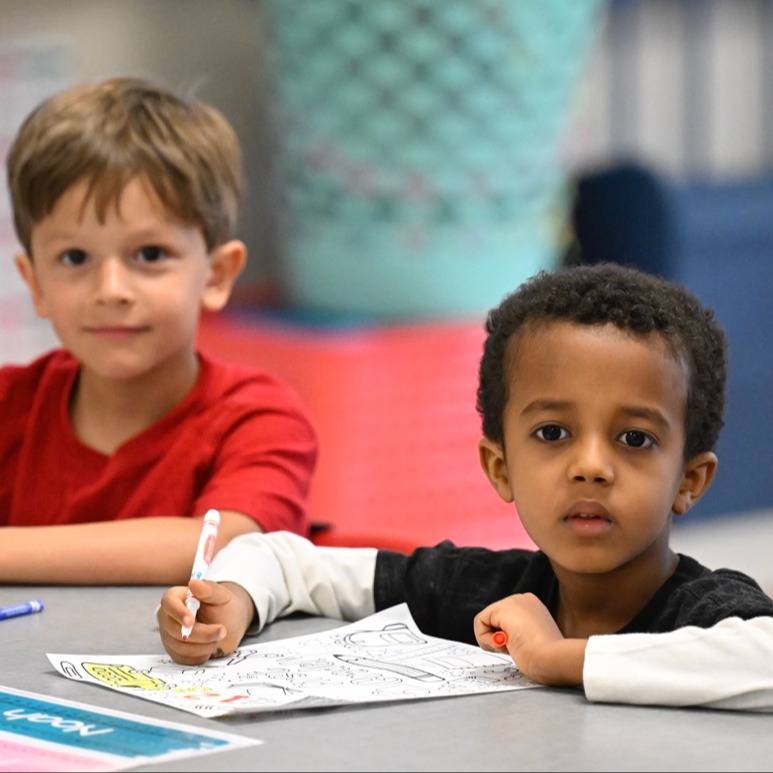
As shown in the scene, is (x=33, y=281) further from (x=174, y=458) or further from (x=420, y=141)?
(x=420, y=141)

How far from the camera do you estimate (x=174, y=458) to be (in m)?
1.50

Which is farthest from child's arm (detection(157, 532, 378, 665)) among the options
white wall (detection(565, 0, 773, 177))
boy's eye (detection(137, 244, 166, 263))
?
white wall (detection(565, 0, 773, 177))

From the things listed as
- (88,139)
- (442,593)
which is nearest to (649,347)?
(442,593)

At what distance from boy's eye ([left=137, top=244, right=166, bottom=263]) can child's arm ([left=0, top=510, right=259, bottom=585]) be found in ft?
0.92

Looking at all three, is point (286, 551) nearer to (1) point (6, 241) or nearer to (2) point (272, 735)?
(2) point (272, 735)

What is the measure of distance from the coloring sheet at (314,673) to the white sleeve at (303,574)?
0.07 m

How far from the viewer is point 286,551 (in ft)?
4.18

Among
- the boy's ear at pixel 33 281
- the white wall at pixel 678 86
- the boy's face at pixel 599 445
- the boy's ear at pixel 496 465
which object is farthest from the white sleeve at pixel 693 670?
the white wall at pixel 678 86

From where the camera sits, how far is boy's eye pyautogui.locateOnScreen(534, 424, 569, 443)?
1082 mm

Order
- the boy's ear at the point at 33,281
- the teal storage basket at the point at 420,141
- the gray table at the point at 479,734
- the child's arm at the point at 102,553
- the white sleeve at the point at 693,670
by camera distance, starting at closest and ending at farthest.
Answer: the gray table at the point at 479,734 < the white sleeve at the point at 693,670 < the child's arm at the point at 102,553 < the boy's ear at the point at 33,281 < the teal storage basket at the point at 420,141

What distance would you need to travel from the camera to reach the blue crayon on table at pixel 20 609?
122cm

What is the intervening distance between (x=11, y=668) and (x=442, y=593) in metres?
0.33

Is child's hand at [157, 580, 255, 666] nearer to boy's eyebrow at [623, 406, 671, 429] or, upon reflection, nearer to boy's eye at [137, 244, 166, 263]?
boy's eyebrow at [623, 406, 671, 429]

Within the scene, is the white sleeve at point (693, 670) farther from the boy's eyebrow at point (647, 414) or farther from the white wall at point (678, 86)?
the white wall at point (678, 86)
